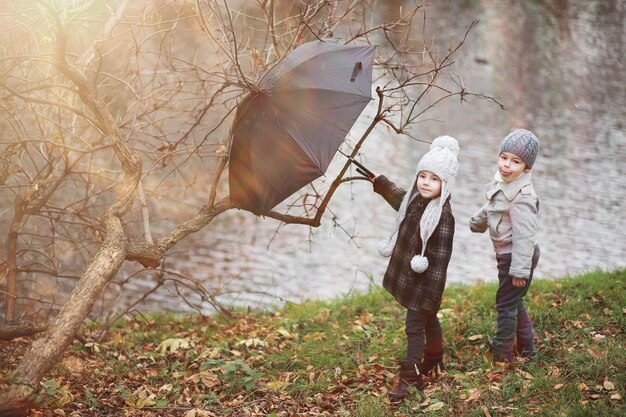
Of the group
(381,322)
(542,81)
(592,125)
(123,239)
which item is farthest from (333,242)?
(542,81)

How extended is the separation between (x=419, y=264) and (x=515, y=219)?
75 cm

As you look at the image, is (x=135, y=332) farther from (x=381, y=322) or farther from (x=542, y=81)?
(x=542, y=81)

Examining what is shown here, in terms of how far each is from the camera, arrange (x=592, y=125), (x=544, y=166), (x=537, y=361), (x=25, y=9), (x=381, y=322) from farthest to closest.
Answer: (x=592, y=125) < (x=544, y=166) < (x=381, y=322) < (x=25, y=9) < (x=537, y=361)

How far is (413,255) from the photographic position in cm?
448

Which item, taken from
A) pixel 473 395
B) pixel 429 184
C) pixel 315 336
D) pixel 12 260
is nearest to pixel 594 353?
pixel 473 395

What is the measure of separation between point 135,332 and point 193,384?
6.54ft

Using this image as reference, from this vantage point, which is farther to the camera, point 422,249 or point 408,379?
point 408,379

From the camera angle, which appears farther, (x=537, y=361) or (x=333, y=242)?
(x=333, y=242)

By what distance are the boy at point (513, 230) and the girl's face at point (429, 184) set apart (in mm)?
458

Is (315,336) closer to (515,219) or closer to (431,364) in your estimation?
(431,364)

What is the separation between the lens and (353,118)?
4223mm

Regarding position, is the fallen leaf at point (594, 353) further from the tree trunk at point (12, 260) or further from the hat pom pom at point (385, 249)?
the tree trunk at point (12, 260)

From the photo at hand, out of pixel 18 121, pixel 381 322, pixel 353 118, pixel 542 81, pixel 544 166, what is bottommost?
pixel 381 322

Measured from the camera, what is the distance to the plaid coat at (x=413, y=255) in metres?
4.43
